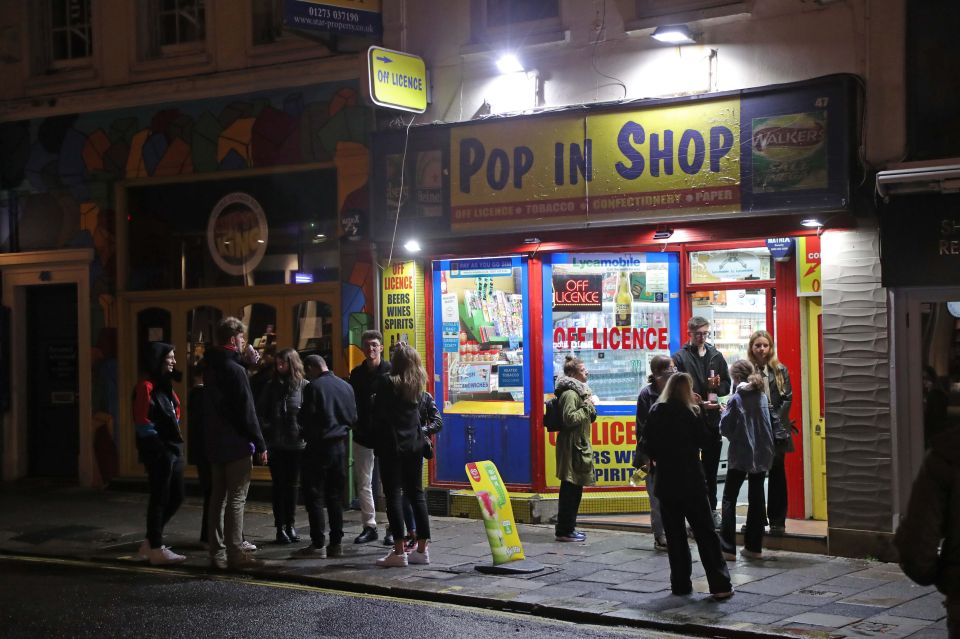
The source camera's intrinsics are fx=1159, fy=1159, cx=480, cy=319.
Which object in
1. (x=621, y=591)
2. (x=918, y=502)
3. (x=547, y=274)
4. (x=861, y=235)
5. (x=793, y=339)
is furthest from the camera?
(x=547, y=274)

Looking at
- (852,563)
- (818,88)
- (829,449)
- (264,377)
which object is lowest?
(852,563)

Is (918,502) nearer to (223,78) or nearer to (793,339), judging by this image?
(793,339)

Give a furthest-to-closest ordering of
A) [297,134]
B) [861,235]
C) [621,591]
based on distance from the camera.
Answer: [297,134] → [861,235] → [621,591]

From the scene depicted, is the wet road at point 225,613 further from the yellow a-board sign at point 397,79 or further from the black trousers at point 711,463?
the yellow a-board sign at point 397,79

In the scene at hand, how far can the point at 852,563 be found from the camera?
10.2 meters

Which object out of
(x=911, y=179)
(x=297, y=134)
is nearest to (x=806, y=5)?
(x=911, y=179)

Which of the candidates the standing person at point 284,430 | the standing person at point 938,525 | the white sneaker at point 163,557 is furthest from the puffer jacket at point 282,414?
the standing person at point 938,525

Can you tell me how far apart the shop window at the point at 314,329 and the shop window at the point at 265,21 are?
3.48 m

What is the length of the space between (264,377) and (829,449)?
563cm

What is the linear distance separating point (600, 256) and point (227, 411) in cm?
458

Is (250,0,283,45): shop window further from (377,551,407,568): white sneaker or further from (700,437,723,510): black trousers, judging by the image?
(700,437,723,510): black trousers

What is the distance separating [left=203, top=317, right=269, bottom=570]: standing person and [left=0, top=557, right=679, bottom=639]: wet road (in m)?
0.41

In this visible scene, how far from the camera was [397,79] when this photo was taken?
42.0ft

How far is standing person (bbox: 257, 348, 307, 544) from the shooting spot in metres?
11.5
